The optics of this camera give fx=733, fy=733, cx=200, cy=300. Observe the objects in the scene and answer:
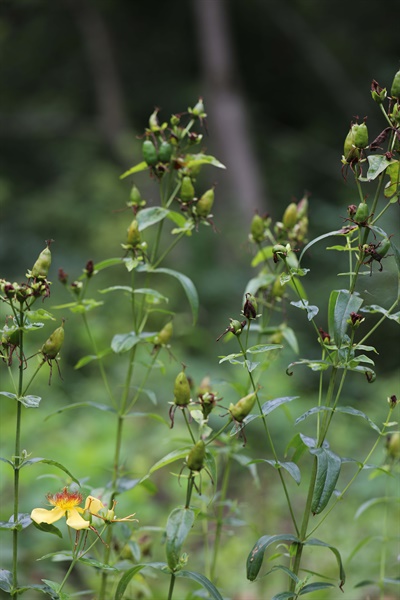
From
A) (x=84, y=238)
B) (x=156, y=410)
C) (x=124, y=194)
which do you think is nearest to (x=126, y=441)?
(x=156, y=410)

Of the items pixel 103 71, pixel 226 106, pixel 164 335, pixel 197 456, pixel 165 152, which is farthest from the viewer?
pixel 103 71

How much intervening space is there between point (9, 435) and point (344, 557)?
129cm

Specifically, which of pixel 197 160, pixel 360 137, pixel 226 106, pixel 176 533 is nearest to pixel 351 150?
pixel 360 137

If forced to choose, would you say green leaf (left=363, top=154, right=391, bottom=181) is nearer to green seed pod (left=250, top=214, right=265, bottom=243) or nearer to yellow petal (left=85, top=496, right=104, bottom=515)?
green seed pod (left=250, top=214, right=265, bottom=243)

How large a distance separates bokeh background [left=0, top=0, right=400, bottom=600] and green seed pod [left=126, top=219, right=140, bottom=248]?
2609 mm

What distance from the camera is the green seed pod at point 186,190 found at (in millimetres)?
1114

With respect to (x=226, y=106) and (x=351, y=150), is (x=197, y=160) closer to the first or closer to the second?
(x=351, y=150)

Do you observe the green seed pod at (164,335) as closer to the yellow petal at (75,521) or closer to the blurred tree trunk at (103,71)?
the yellow petal at (75,521)

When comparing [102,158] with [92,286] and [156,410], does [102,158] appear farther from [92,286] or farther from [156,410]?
[156,410]

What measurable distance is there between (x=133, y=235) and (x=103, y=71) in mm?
6151

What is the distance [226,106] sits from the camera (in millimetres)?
6250

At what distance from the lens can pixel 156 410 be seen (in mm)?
3283

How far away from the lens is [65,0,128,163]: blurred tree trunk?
662 cm

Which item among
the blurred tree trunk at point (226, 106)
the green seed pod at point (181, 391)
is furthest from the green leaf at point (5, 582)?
the blurred tree trunk at point (226, 106)
